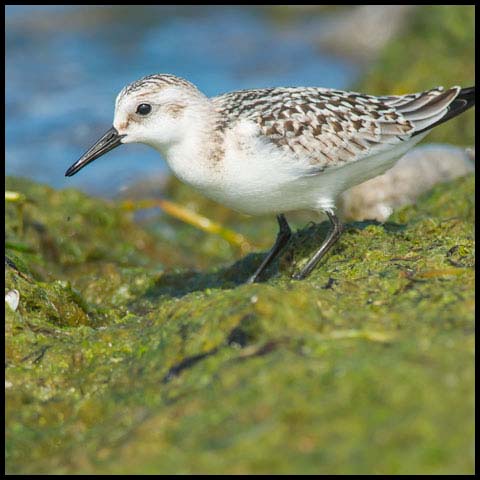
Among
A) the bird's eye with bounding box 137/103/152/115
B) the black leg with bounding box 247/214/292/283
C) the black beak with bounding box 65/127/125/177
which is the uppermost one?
the bird's eye with bounding box 137/103/152/115

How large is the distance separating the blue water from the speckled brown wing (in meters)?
6.31

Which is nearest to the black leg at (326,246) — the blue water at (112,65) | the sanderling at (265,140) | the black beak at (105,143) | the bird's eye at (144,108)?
the sanderling at (265,140)

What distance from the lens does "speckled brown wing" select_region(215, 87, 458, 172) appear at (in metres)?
6.19

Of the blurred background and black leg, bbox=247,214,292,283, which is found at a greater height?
the blurred background

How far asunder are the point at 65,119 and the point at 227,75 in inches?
124

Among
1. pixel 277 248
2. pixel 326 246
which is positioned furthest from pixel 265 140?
pixel 277 248

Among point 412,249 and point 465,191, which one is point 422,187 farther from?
point 412,249

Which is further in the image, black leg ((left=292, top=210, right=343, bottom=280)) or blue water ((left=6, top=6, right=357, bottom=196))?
blue water ((left=6, top=6, right=357, bottom=196))

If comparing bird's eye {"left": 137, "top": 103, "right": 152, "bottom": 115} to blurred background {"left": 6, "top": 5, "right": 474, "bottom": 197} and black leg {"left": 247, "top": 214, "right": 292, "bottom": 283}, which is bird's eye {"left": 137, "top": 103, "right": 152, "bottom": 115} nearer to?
black leg {"left": 247, "top": 214, "right": 292, "bottom": 283}

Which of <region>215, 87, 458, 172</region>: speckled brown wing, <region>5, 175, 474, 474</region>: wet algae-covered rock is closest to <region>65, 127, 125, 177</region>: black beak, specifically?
<region>215, 87, 458, 172</region>: speckled brown wing

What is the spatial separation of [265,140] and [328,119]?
0.60 m

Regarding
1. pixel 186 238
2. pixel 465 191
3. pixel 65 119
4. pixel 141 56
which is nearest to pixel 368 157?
pixel 465 191

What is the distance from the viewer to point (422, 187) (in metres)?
9.77

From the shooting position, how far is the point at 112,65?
17141 millimetres
